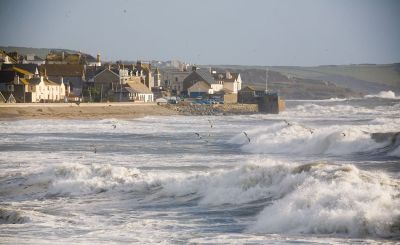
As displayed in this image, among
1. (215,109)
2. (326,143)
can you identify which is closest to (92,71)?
(215,109)

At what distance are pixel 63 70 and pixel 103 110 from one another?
60.9 feet

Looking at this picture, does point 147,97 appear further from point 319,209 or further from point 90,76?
point 319,209

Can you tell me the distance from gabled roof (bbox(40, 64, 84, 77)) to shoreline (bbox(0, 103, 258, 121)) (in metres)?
9.83

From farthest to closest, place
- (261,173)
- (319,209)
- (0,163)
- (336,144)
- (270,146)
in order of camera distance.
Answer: (270,146) < (336,144) < (0,163) < (261,173) < (319,209)

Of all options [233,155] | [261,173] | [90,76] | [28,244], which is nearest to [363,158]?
[233,155]

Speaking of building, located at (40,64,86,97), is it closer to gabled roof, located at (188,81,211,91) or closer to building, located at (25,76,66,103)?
building, located at (25,76,66,103)

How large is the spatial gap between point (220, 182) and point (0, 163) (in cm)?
1084

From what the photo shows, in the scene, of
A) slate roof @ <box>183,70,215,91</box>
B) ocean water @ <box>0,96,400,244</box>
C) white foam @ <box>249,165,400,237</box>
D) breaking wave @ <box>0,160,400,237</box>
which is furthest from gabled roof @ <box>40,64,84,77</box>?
white foam @ <box>249,165,400,237</box>

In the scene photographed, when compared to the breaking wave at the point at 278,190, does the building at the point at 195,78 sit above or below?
above

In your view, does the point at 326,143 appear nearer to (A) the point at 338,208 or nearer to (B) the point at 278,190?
(B) the point at 278,190

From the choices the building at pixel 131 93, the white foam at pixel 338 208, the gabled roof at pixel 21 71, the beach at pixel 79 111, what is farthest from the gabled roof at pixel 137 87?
the white foam at pixel 338 208

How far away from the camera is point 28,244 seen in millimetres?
16984

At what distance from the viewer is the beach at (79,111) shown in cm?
6944

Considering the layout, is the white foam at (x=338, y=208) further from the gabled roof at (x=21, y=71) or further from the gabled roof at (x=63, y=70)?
the gabled roof at (x=63, y=70)
